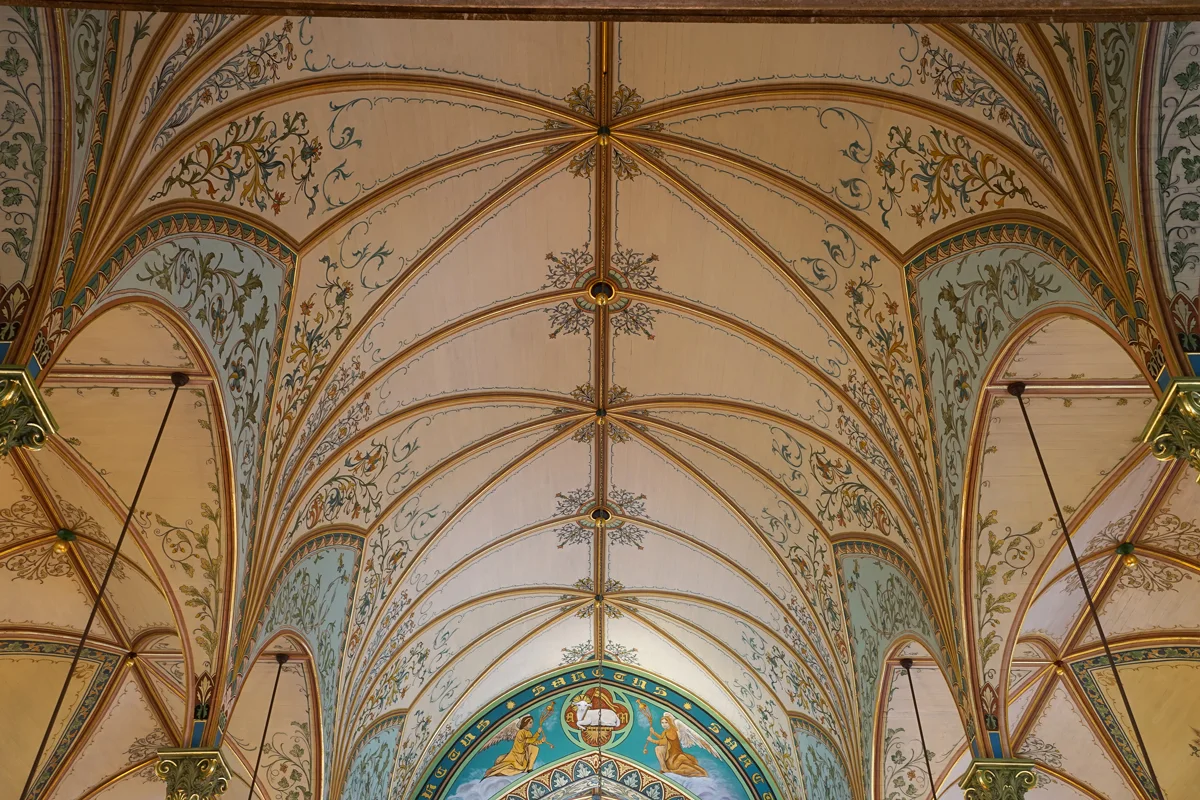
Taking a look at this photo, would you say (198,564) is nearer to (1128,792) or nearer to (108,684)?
(108,684)

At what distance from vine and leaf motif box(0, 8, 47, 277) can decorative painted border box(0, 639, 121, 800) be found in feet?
28.1

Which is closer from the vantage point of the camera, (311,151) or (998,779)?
(998,779)

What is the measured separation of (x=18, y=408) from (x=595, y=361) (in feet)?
26.2

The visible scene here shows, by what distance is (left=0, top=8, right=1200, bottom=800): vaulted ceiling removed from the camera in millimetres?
8211

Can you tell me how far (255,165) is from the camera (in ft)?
32.2

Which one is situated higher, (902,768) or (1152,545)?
(1152,545)

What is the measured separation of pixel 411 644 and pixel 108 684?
166 inches

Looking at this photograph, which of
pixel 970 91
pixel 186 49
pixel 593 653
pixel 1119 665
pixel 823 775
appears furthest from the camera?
pixel 593 653

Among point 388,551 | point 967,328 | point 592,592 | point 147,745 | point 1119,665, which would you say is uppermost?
point 592,592

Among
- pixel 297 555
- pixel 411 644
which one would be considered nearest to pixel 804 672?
pixel 411 644

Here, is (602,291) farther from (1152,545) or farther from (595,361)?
(1152,545)

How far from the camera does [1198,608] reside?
13.7 meters

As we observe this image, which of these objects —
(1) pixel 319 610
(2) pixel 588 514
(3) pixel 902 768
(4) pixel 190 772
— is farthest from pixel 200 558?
(3) pixel 902 768

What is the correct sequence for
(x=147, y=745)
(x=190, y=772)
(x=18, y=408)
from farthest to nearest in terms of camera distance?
(x=147, y=745) → (x=190, y=772) → (x=18, y=408)
